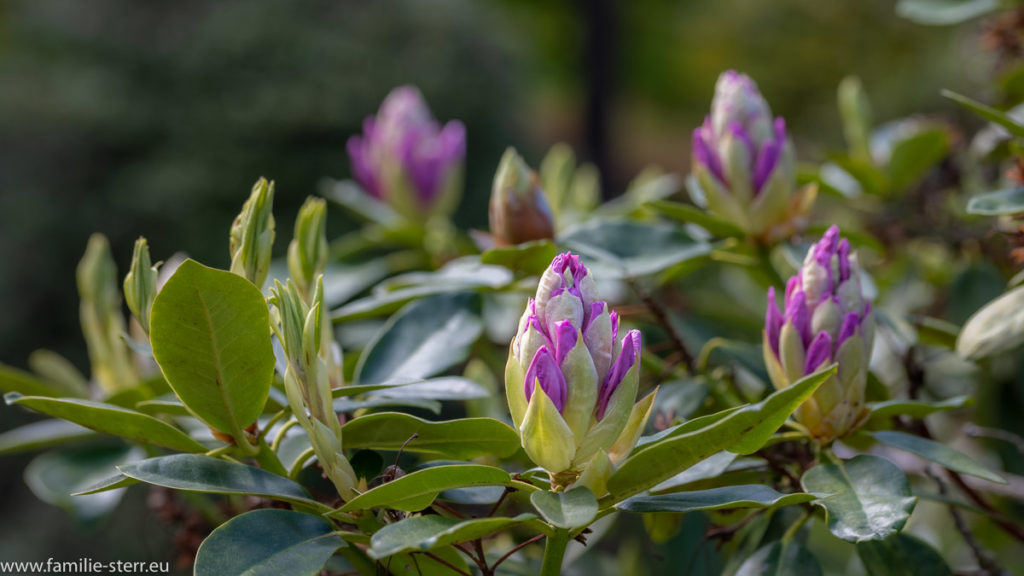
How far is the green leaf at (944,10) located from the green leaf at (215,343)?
910mm

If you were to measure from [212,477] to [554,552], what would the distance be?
22 centimetres

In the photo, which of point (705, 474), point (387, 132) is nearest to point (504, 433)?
point (705, 474)

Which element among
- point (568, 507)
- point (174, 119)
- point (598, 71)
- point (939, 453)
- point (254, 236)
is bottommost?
point (598, 71)

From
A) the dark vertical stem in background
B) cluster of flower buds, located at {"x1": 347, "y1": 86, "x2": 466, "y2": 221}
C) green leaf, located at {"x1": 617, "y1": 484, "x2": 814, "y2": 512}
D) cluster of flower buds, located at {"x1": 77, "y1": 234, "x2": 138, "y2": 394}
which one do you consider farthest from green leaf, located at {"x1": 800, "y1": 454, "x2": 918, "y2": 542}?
the dark vertical stem in background

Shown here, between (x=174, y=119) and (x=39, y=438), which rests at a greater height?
(x=39, y=438)

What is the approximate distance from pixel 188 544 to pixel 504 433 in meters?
0.54

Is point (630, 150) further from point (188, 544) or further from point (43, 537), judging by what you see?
point (188, 544)

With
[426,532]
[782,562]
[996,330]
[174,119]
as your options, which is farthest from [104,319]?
[174,119]

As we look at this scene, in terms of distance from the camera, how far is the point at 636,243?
84 centimetres

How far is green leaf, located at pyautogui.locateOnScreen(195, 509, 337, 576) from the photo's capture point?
50cm

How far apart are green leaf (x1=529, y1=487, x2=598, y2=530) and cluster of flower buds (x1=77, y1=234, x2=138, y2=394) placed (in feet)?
1.80

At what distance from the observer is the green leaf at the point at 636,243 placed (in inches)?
31.7

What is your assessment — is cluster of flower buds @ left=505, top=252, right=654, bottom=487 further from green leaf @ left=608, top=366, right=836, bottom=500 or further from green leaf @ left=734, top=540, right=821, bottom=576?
green leaf @ left=734, top=540, right=821, bottom=576

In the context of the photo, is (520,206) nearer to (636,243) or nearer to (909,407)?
(636,243)
